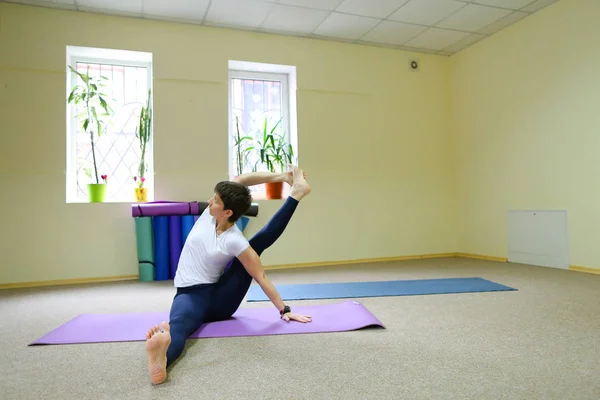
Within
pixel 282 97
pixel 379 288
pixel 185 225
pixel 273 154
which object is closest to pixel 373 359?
pixel 379 288

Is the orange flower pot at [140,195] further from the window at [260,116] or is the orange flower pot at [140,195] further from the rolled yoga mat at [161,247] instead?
the window at [260,116]

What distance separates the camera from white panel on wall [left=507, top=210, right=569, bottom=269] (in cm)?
388

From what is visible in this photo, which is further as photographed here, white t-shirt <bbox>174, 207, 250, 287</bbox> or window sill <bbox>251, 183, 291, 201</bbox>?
window sill <bbox>251, 183, 291, 201</bbox>

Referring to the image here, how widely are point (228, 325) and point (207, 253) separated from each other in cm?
41

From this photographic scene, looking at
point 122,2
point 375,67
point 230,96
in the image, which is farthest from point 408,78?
point 122,2

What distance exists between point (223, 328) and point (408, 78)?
409cm

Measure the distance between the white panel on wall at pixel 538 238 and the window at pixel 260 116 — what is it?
2.48 meters

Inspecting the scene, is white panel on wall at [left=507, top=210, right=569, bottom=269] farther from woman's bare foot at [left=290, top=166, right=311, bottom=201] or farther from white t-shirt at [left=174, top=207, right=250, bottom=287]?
white t-shirt at [left=174, top=207, right=250, bottom=287]

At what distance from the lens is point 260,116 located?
4.71 m

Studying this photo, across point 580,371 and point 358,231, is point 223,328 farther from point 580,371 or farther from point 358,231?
point 358,231

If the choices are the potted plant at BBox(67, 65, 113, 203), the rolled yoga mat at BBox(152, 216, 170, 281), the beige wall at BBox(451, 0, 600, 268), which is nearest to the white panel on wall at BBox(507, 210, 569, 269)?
the beige wall at BBox(451, 0, 600, 268)

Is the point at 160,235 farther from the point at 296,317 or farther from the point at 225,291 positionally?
the point at 296,317

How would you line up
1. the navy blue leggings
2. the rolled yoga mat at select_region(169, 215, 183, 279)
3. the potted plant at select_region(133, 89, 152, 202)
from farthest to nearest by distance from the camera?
1. the potted plant at select_region(133, 89, 152, 202)
2. the rolled yoga mat at select_region(169, 215, 183, 279)
3. the navy blue leggings

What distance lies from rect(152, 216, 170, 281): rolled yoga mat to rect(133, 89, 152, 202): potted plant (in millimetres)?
423
